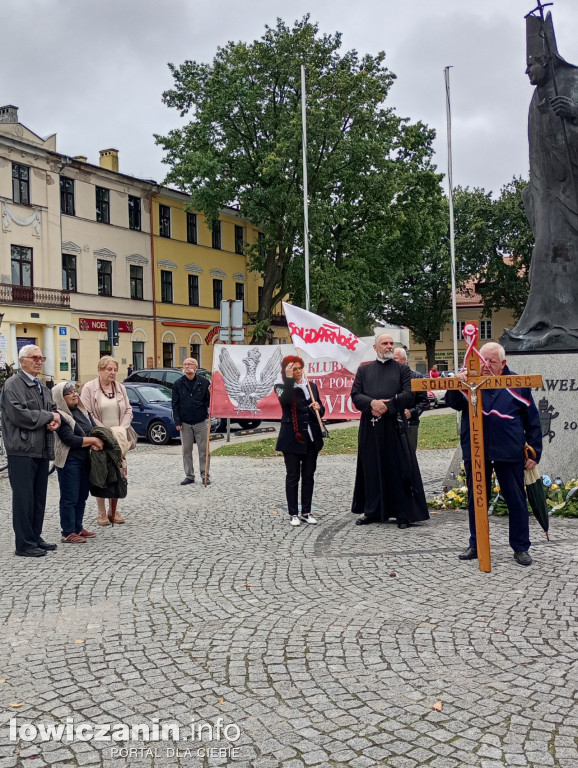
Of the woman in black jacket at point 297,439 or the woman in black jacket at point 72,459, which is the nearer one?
the woman in black jacket at point 72,459

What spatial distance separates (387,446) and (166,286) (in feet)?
122

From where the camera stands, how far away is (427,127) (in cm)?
3531

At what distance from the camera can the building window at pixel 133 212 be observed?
41094 millimetres

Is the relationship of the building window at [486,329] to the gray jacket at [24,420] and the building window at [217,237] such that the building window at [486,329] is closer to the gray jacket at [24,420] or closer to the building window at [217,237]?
the building window at [217,237]

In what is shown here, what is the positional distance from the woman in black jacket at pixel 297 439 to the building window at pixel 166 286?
35.8 meters

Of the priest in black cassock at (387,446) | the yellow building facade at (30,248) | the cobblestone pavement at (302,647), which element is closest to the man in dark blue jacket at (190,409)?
the cobblestone pavement at (302,647)

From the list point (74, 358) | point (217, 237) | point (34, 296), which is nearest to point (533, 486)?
point (34, 296)

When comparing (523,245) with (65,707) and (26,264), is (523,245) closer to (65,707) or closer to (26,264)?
(26,264)

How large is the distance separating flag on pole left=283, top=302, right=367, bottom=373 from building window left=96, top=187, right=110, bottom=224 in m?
29.8

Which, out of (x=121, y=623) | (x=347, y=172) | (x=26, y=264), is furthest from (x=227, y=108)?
(x=121, y=623)

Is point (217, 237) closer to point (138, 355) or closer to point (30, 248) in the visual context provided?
point (138, 355)

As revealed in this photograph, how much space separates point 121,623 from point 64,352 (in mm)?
32871

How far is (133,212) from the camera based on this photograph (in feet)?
136

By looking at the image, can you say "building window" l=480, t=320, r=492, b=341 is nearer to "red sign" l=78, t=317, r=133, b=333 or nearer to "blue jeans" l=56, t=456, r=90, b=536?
"red sign" l=78, t=317, r=133, b=333
